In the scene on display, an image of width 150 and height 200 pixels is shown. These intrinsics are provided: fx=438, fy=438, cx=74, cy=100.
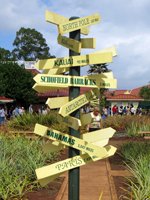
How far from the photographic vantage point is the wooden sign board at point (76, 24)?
3.99 meters

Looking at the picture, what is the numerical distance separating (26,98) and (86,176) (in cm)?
5052

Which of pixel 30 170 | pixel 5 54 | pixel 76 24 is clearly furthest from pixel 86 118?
pixel 5 54

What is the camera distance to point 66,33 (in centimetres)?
407

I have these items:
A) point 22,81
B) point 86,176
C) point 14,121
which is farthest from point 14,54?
point 86,176

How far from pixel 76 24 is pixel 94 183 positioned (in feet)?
15.0

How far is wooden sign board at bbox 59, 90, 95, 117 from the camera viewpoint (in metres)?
3.99

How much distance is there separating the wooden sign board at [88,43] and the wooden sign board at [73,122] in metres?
0.70

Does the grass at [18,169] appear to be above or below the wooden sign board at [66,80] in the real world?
below

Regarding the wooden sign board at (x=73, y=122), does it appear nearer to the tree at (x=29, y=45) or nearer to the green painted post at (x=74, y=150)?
the green painted post at (x=74, y=150)

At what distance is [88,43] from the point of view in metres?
4.16

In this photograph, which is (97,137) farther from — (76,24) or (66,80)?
(76,24)

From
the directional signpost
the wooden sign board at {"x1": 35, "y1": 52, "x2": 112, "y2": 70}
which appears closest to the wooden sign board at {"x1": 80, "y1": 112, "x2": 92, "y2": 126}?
the directional signpost

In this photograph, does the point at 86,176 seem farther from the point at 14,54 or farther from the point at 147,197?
the point at 14,54

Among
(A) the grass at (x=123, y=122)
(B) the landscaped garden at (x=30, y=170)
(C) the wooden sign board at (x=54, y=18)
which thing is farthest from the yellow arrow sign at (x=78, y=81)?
(A) the grass at (x=123, y=122)
